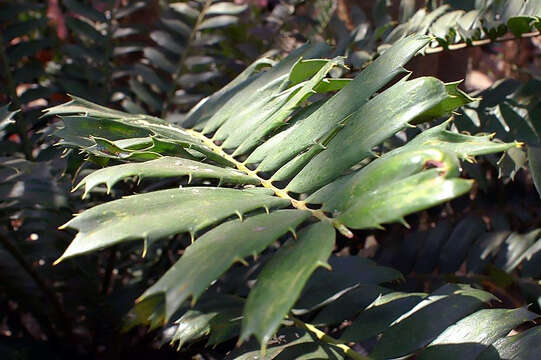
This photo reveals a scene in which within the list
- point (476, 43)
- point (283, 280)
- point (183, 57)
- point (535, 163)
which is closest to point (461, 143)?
point (283, 280)

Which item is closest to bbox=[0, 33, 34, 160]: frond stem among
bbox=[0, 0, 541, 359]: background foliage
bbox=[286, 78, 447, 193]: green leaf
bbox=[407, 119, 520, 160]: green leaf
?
bbox=[0, 0, 541, 359]: background foliage

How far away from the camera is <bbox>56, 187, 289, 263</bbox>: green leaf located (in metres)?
0.43

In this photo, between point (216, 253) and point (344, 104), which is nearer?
point (216, 253)

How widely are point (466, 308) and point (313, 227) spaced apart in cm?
24

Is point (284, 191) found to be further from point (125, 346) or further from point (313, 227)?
point (125, 346)

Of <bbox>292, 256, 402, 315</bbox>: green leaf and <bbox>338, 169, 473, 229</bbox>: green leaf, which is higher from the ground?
<bbox>338, 169, 473, 229</bbox>: green leaf

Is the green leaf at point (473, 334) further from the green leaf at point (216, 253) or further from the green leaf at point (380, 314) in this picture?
the green leaf at point (216, 253)

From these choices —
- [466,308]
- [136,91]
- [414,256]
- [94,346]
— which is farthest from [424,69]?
[94,346]

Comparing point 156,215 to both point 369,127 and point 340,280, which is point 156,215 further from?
point 340,280

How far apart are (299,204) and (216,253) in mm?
135

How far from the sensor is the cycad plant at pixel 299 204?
15.5 inches

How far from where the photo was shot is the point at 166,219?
17.9 inches

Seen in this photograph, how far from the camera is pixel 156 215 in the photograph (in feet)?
1.51

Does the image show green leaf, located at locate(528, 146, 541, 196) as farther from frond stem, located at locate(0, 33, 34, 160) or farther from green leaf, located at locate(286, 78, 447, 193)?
frond stem, located at locate(0, 33, 34, 160)
